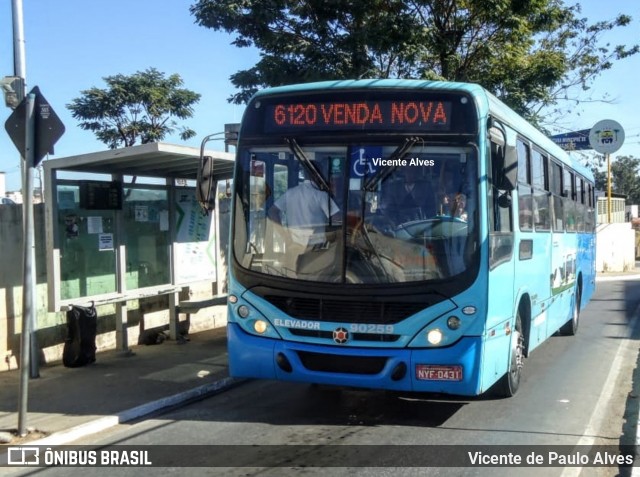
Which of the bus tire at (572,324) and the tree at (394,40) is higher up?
the tree at (394,40)

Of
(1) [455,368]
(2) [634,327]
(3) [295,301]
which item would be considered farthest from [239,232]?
(2) [634,327]

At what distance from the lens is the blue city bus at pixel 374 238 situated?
5.57 meters

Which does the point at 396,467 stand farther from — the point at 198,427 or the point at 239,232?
the point at 239,232

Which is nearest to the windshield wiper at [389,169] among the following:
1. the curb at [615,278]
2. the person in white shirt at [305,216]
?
the person in white shirt at [305,216]

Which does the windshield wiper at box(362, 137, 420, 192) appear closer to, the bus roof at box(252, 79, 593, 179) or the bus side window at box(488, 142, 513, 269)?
the bus roof at box(252, 79, 593, 179)

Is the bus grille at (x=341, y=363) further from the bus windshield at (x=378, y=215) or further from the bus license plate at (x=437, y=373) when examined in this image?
the bus windshield at (x=378, y=215)

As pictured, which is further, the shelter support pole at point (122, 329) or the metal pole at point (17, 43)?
the shelter support pole at point (122, 329)

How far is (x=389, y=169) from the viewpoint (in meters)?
5.78

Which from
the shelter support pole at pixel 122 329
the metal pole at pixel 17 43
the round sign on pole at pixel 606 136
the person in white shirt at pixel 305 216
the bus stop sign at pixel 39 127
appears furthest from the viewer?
Answer: the round sign on pole at pixel 606 136

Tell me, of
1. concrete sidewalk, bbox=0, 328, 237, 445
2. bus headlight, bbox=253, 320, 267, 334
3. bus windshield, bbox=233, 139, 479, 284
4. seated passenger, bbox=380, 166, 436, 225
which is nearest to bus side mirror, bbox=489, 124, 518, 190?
bus windshield, bbox=233, 139, 479, 284

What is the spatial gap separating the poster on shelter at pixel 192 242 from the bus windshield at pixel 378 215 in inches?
197

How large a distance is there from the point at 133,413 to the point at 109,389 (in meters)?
1.08

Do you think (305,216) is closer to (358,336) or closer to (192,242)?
(358,336)

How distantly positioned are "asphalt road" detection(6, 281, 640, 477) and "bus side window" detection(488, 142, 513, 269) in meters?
1.61
